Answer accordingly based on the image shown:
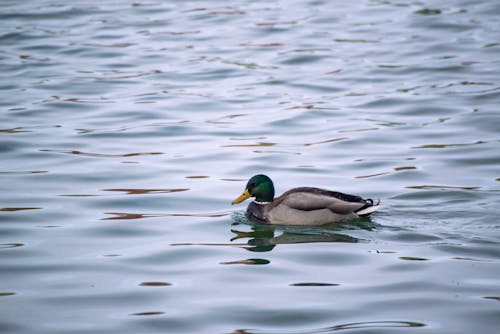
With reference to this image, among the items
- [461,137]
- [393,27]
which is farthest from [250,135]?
[393,27]

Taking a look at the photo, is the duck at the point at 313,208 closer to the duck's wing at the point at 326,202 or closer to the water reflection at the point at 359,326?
the duck's wing at the point at 326,202

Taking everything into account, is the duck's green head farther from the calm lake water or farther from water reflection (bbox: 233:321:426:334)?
water reflection (bbox: 233:321:426:334)

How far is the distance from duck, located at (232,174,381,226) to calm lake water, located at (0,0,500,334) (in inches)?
5.5

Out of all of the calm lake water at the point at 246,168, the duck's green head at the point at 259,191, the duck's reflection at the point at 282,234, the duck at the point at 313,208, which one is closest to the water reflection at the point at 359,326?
the calm lake water at the point at 246,168

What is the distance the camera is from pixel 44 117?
14.4 metres

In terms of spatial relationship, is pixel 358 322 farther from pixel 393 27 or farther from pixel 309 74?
pixel 393 27

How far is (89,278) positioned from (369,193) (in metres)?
3.84

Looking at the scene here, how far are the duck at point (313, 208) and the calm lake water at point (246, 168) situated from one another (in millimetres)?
139

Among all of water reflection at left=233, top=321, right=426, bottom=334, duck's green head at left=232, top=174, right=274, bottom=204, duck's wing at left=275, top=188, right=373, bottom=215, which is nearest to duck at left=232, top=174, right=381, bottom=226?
duck's wing at left=275, top=188, right=373, bottom=215

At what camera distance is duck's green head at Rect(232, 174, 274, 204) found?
32.6 ft

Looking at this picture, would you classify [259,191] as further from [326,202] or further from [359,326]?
[359,326]

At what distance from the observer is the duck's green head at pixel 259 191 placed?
32.6ft

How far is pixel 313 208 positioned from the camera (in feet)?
30.9

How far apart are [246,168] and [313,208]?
238 cm
